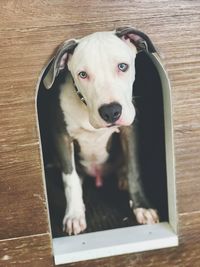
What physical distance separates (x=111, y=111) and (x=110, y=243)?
1.27 ft

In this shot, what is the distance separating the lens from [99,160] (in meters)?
1.70

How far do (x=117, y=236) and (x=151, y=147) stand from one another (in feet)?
1.27

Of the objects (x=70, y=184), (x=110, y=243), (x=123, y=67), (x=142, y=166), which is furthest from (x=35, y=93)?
(x=142, y=166)

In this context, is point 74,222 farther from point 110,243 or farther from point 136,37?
point 136,37

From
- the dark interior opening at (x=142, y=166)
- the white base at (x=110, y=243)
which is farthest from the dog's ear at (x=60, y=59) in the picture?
the white base at (x=110, y=243)

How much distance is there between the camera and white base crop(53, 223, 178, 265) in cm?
141

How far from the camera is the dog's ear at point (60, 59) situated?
4.19ft

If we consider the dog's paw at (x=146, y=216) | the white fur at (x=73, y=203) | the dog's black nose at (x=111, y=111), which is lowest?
the dog's paw at (x=146, y=216)

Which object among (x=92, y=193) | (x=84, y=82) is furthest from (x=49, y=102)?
(x=92, y=193)

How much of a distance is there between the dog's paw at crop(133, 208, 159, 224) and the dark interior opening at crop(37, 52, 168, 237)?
0.12ft

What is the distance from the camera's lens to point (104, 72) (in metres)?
1.28

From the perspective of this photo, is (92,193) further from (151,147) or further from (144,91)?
(144,91)

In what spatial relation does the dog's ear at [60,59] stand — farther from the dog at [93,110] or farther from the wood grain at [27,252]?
the wood grain at [27,252]

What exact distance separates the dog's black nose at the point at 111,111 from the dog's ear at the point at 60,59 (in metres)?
0.15
